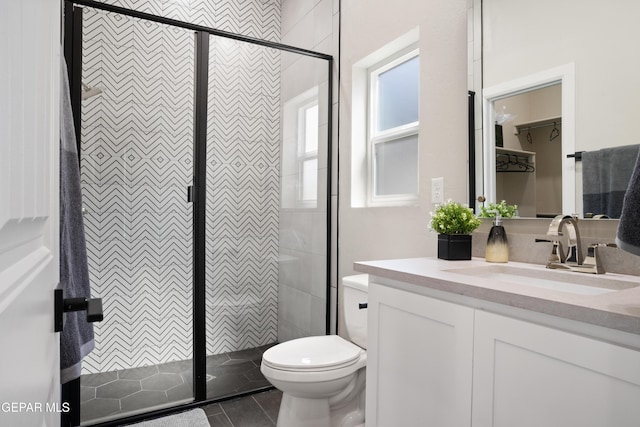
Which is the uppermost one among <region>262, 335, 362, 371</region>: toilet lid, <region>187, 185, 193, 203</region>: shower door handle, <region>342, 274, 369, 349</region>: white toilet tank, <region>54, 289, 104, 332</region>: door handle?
<region>187, 185, 193, 203</region>: shower door handle

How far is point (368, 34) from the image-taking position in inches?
87.8

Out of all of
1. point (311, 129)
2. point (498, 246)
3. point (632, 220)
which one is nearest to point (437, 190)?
point (498, 246)

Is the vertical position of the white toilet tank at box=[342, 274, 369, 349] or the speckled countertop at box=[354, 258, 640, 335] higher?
the speckled countertop at box=[354, 258, 640, 335]

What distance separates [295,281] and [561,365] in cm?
185

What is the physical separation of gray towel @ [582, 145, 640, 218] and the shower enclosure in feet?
5.17

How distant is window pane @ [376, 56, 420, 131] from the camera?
210 cm

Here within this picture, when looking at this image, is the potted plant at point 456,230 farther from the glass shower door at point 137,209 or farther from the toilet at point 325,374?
the glass shower door at point 137,209

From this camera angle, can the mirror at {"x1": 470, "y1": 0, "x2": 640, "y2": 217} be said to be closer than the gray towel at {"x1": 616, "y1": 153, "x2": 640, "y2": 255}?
No

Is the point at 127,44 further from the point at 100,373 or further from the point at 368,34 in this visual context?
the point at 100,373

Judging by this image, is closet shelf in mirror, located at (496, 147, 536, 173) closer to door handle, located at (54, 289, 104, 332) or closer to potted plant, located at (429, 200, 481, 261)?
potted plant, located at (429, 200, 481, 261)

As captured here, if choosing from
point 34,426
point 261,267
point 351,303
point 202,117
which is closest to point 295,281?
point 261,267

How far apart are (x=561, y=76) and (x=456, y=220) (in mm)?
587

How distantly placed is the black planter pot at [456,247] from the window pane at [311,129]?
129cm

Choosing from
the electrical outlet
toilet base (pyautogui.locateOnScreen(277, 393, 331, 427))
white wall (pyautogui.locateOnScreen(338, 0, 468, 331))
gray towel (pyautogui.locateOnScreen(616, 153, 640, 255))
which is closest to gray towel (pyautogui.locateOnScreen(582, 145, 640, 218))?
white wall (pyautogui.locateOnScreen(338, 0, 468, 331))
